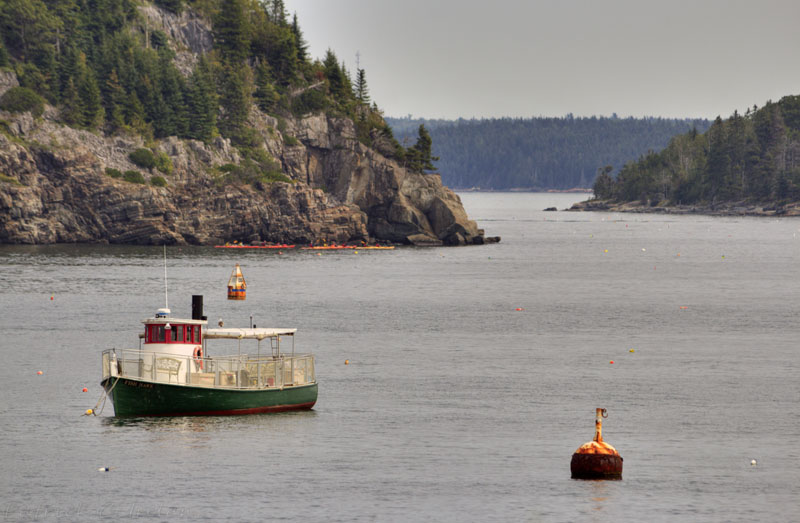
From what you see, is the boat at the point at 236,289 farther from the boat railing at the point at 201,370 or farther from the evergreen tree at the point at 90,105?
the evergreen tree at the point at 90,105

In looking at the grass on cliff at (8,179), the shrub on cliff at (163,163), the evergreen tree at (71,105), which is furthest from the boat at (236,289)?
the evergreen tree at (71,105)

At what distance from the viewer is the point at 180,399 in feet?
176

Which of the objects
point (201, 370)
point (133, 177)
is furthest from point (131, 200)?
point (201, 370)

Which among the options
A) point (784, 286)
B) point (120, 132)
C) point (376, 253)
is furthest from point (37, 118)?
point (784, 286)

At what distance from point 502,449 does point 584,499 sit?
799 cm

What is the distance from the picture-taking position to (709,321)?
332 feet

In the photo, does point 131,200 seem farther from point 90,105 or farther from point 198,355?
point 198,355

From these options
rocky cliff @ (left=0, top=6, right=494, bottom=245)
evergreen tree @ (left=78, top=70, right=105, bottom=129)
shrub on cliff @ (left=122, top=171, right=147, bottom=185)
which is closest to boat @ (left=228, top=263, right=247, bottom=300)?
rocky cliff @ (left=0, top=6, right=494, bottom=245)

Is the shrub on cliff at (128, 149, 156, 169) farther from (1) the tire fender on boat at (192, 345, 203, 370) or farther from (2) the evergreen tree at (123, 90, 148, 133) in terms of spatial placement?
(1) the tire fender on boat at (192, 345, 203, 370)

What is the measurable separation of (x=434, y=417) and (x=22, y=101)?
483 feet

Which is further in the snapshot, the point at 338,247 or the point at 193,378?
the point at 338,247

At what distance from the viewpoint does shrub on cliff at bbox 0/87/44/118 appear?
182625 mm

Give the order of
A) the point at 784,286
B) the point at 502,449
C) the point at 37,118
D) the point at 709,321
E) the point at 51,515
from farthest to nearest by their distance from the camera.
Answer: the point at 37,118 < the point at 784,286 < the point at 709,321 < the point at 502,449 < the point at 51,515

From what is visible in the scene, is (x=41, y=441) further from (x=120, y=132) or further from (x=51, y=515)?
(x=120, y=132)
